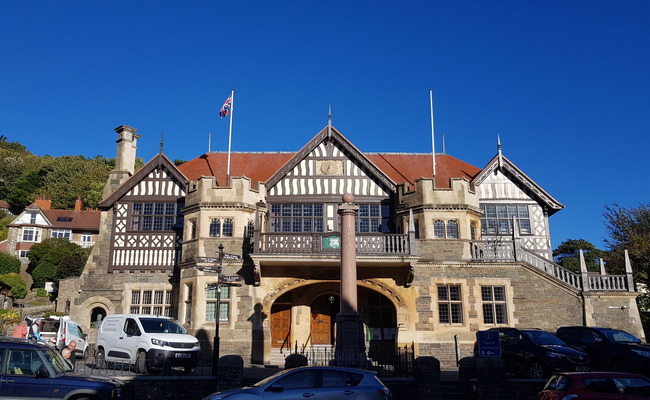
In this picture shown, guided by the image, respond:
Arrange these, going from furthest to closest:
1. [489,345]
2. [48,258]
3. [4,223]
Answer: [4,223] → [48,258] → [489,345]

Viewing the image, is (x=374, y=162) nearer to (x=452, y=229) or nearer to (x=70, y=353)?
(x=452, y=229)

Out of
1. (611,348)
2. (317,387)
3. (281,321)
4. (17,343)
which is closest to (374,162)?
(281,321)

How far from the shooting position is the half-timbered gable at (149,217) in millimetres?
25203

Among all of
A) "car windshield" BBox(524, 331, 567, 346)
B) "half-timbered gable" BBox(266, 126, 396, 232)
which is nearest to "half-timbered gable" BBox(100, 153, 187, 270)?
"half-timbered gable" BBox(266, 126, 396, 232)

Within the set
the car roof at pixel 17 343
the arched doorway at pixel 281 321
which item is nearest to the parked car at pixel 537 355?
the arched doorway at pixel 281 321

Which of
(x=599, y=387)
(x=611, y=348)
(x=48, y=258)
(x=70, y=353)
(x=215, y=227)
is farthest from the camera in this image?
(x=48, y=258)

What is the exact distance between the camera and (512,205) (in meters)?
26.2

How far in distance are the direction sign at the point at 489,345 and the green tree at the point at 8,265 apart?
46.0 m

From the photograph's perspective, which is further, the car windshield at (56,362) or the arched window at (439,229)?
the arched window at (439,229)

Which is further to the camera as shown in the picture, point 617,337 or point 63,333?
point 63,333

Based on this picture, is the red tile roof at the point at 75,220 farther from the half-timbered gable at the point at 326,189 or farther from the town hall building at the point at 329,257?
the half-timbered gable at the point at 326,189

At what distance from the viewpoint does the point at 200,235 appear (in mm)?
23188

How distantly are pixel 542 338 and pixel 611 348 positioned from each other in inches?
Result: 80.2

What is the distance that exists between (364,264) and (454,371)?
542 cm
